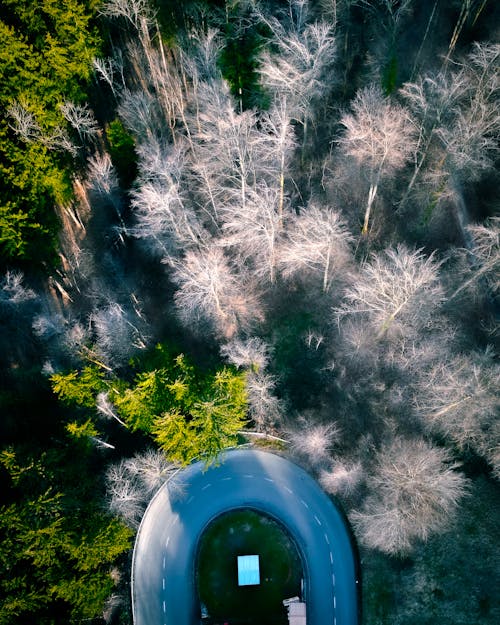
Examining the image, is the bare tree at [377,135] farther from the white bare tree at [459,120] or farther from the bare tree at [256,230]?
the bare tree at [256,230]

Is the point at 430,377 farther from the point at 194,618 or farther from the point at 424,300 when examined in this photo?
the point at 194,618

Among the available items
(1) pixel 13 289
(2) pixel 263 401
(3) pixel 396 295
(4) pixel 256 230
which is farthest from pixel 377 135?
(1) pixel 13 289

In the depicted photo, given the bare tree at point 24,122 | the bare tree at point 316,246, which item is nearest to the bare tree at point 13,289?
the bare tree at point 24,122

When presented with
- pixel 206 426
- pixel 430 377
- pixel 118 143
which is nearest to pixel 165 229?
pixel 118 143

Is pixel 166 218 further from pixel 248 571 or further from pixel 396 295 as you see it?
pixel 248 571

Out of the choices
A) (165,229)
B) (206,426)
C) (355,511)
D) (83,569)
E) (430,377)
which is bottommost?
(83,569)
